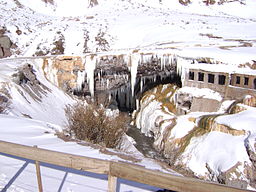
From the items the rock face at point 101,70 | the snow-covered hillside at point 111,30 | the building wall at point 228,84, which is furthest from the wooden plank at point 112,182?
the snow-covered hillside at point 111,30

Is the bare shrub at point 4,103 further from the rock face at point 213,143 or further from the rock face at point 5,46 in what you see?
the rock face at point 5,46

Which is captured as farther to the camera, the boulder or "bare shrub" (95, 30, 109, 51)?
"bare shrub" (95, 30, 109, 51)

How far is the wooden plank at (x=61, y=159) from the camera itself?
2600 mm

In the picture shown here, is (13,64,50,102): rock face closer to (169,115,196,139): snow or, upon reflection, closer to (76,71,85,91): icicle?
(76,71,85,91): icicle

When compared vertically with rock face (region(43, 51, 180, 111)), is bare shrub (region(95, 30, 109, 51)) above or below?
above

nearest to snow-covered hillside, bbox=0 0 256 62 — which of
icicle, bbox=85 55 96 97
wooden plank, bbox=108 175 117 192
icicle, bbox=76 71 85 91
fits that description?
icicle, bbox=85 55 96 97

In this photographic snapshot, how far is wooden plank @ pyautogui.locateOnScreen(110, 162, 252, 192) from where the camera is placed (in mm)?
2082

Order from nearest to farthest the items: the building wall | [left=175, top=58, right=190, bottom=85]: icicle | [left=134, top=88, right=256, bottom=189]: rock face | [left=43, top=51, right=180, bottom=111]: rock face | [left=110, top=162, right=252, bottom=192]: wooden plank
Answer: [left=110, top=162, right=252, bottom=192]: wooden plank
[left=134, top=88, right=256, bottom=189]: rock face
the building wall
[left=175, top=58, right=190, bottom=85]: icicle
[left=43, top=51, right=180, bottom=111]: rock face

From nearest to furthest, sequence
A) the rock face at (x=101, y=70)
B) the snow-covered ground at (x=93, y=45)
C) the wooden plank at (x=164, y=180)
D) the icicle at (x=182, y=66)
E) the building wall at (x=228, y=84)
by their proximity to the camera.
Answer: the wooden plank at (x=164, y=180) → the snow-covered ground at (x=93, y=45) → the building wall at (x=228, y=84) → the icicle at (x=182, y=66) → the rock face at (x=101, y=70)

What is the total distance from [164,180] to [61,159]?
1.13 metres

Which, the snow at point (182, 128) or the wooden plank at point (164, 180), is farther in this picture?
the snow at point (182, 128)

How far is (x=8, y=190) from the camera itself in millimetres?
3754

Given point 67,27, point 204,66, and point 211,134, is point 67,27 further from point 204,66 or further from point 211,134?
point 211,134

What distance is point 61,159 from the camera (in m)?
2.72
